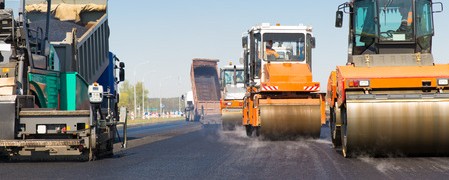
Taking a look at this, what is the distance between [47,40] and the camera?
15516 millimetres

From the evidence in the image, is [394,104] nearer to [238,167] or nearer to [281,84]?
[238,167]

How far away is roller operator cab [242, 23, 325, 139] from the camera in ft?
70.5

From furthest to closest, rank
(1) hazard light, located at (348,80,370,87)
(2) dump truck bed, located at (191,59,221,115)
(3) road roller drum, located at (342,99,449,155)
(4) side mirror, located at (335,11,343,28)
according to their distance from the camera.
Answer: (2) dump truck bed, located at (191,59,221,115) → (4) side mirror, located at (335,11,343,28) → (1) hazard light, located at (348,80,370,87) → (3) road roller drum, located at (342,99,449,155)

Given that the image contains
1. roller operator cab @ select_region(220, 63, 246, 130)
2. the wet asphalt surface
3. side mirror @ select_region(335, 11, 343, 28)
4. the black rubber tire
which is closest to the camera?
the wet asphalt surface

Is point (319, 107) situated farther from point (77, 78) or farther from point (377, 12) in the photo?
point (77, 78)

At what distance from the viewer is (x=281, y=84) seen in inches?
867

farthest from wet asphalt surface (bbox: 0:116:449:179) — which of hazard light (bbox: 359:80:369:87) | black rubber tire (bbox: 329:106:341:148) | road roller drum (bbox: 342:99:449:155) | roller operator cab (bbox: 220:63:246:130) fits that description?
roller operator cab (bbox: 220:63:246:130)

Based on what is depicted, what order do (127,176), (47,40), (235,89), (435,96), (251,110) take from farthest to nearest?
(235,89), (251,110), (47,40), (435,96), (127,176)

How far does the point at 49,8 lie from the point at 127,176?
578 cm

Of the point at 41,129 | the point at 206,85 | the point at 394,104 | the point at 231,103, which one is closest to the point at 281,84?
the point at 394,104

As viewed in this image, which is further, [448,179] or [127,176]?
[127,176]

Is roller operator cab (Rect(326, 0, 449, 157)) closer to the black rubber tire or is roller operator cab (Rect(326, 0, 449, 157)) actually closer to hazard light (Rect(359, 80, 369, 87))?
hazard light (Rect(359, 80, 369, 87))

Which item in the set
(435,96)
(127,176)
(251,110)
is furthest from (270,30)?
(127,176)

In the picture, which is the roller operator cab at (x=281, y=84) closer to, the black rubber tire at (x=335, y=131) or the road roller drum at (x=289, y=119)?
the road roller drum at (x=289, y=119)
